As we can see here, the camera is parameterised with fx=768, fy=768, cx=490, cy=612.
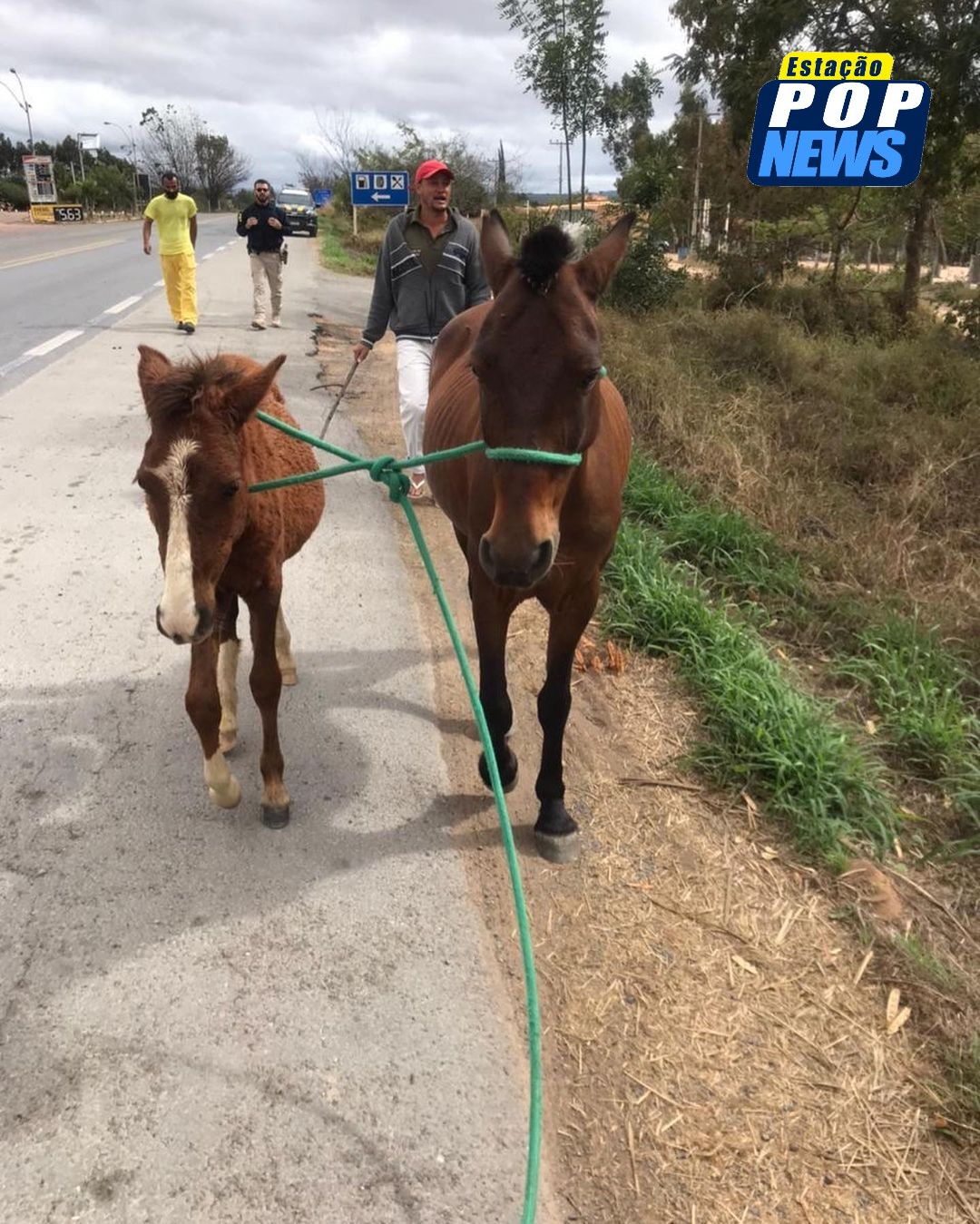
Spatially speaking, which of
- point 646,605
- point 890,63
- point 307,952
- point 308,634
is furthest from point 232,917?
point 890,63

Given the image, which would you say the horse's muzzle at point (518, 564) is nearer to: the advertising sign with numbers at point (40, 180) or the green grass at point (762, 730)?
the green grass at point (762, 730)

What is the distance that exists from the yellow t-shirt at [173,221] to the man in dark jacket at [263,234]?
0.70m

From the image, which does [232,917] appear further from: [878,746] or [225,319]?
[225,319]

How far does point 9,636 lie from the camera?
146 inches

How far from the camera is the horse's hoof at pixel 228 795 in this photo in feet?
8.98

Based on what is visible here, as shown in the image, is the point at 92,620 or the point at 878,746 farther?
the point at 92,620

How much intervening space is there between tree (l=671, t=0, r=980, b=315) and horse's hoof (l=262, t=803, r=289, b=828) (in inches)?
425

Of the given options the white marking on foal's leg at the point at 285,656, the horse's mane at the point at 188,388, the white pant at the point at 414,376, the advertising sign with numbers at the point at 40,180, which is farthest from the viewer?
the advertising sign with numbers at the point at 40,180

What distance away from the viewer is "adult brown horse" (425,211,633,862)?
1.97 metres

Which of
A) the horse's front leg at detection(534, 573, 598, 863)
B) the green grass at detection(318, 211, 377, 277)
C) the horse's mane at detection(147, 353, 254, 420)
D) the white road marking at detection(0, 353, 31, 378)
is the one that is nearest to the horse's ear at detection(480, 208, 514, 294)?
the horse's mane at detection(147, 353, 254, 420)

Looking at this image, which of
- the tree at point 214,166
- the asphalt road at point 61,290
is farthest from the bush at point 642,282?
the tree at point 214,166

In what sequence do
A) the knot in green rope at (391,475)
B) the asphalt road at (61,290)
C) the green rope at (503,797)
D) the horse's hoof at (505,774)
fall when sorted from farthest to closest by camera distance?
the asphalt road at (61,290) < the horse's hoof at (505,774) < the knot in green rope at (391,475) < the green rope at (503,797)

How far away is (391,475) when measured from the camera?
254 centimetres

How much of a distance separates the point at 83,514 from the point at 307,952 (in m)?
3.86
